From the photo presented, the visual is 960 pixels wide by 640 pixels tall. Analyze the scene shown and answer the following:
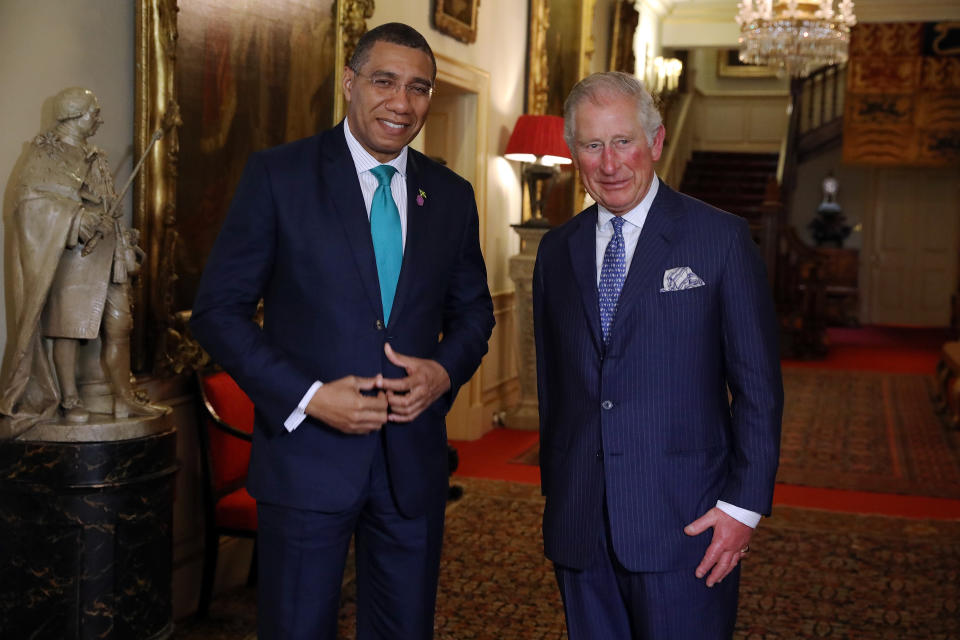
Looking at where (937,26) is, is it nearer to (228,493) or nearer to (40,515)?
(228,493)

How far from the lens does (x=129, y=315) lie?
3283 millimetres

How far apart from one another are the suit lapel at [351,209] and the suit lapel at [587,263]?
0.40 meters

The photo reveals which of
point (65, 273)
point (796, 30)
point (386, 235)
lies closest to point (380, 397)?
point (386, 235)

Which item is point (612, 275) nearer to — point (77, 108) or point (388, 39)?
point (388, 39)

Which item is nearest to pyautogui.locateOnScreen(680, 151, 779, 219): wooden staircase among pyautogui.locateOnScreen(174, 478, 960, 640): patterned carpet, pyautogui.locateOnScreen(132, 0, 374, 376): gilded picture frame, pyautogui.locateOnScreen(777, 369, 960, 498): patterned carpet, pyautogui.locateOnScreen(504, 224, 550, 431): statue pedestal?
pyautogui.locateOnScreen(777, 369, 960, 498): patterned carpet

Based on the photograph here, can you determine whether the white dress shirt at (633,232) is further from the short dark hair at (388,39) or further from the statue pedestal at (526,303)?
the statue pedestal at (526,303)

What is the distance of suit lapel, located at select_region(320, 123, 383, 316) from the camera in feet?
7.14

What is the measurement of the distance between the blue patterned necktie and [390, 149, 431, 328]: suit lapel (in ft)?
1.31

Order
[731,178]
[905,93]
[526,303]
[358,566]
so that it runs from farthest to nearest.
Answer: [731,178] → [905,93] → [526,303] → [358,566]

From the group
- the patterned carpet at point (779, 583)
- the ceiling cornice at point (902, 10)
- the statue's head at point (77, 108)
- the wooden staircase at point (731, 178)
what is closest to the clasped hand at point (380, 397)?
the statue's head at point (77, 108)

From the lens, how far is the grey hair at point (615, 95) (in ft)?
6.48

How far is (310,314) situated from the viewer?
2172mm

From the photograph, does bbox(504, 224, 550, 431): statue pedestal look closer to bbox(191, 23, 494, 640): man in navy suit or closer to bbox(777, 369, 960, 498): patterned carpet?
bbox(777, 369, 960, 498): patterned carpet

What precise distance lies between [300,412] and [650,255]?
752 mm
